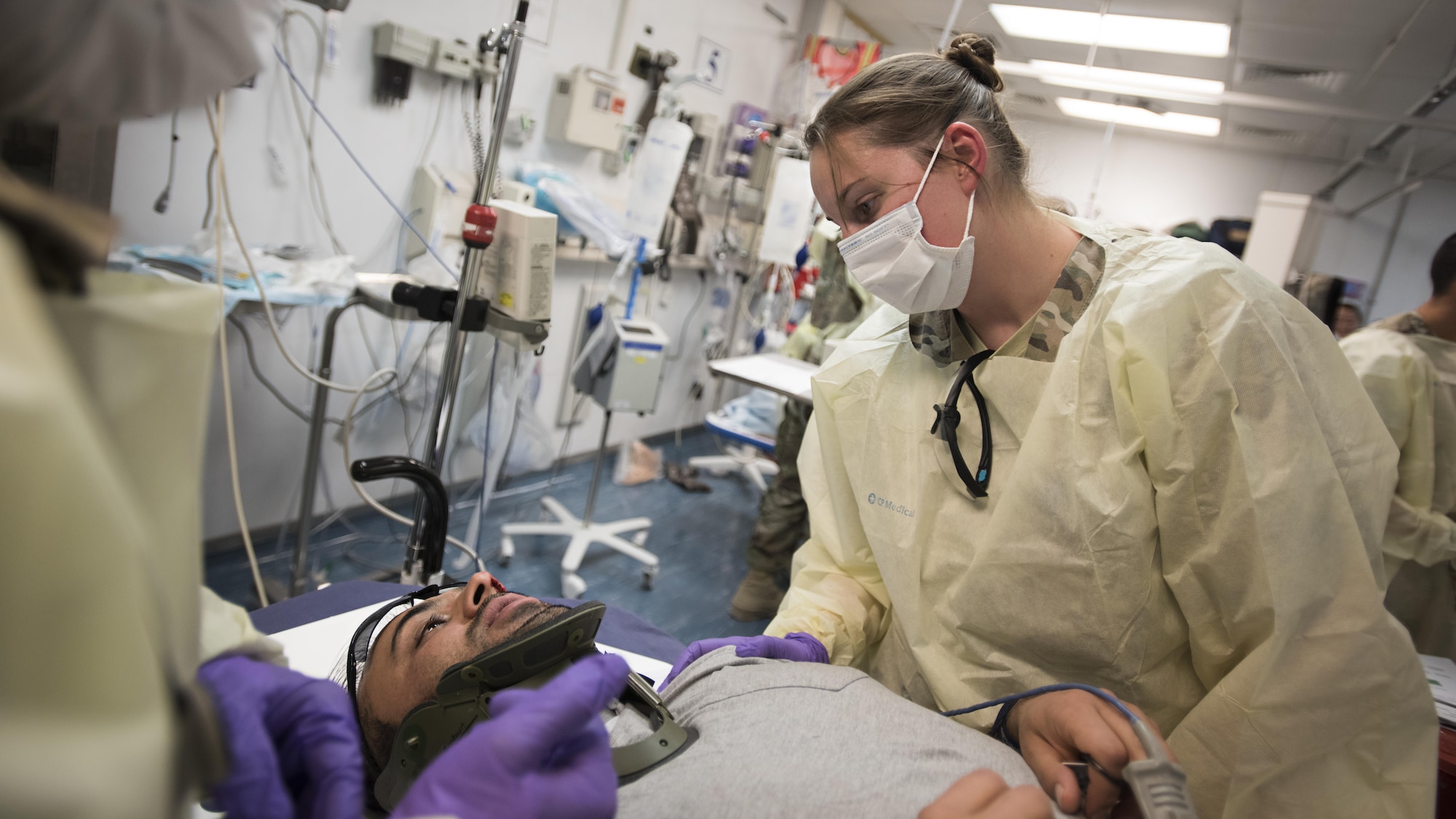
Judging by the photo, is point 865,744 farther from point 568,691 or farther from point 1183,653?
point 1183,653

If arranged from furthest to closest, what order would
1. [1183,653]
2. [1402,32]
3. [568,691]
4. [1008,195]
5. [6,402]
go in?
[1402,32], [1008,195], [1183,653], [568,691], [6,402]

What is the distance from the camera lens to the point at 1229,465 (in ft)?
3.28

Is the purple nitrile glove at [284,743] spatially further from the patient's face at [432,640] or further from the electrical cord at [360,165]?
the electrical cord at [360,165]

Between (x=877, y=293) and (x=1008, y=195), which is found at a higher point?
(x=1008, y=195)

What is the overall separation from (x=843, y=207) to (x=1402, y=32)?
4157mm

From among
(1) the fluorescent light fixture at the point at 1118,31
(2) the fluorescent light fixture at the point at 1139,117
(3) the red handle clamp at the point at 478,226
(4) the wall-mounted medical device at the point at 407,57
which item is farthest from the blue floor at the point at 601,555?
(2) the fluorescent light fixture at the point at 1139,117

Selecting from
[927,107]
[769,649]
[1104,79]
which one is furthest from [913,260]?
[1104,79]

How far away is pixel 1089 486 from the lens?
3.47 ft

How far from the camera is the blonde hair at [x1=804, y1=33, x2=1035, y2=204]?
1219 millimetres

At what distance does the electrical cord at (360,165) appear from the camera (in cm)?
232

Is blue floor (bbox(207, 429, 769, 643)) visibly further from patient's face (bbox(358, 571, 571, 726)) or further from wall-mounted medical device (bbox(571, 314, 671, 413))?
patient's face (bbox(358, 571, 571, 726))

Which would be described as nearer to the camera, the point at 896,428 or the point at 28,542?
the point at 28,542

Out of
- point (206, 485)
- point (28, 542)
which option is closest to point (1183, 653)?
point (28, 542)

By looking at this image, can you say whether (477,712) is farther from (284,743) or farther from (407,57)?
(407,57)
